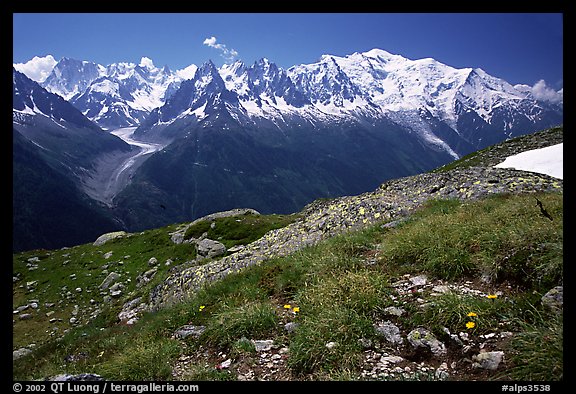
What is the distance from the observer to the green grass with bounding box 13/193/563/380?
199 inches

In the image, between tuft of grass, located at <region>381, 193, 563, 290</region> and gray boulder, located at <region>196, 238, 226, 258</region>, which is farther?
gray boulder, located at <region>196, 238, 226, 258</region>

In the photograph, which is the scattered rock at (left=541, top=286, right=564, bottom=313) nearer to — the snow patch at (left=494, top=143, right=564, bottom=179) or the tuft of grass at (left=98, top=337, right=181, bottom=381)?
the tuft of grass at (left=98, top=337, right=181, bottom=381)

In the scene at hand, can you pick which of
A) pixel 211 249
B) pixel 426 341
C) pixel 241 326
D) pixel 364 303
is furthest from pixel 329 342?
pixel 211 249

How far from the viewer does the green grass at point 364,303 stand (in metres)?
5.05

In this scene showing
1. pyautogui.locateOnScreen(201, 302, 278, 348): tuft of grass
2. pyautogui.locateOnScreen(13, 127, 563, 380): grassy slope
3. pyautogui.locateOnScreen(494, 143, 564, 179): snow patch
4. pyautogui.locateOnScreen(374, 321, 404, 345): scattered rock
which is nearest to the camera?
pyautogui.locateOnScreen(13, 127, 563, 380): grassy slope

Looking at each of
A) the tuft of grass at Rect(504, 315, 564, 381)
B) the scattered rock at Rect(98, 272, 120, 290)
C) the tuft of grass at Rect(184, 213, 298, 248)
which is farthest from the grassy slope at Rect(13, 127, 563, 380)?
the scattered rock at Rect(98, 272, 120, 290)

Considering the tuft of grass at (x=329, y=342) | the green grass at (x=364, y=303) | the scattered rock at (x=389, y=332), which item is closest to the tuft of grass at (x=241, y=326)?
the green grass at (x=364, y=303)

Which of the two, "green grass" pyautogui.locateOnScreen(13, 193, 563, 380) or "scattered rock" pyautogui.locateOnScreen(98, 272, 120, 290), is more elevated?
"green grass" pyautogui.locateOnScreen(13, 193, 563, 380)

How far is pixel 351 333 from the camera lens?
215 inches

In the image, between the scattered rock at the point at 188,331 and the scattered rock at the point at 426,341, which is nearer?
the scattered rock at the point at 426,341

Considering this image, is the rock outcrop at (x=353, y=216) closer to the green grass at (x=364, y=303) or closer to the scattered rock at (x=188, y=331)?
the green grass at (x=364, y=303)
